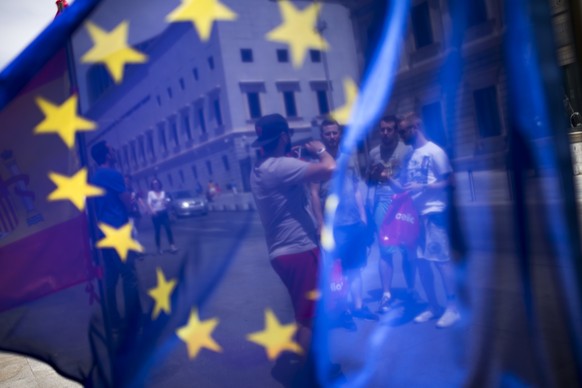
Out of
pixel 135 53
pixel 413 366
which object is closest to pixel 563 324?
pixel 413 366

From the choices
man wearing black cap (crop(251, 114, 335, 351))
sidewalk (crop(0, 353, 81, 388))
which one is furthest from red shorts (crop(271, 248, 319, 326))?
sidewalk (crop(0, 353, 81, 388))

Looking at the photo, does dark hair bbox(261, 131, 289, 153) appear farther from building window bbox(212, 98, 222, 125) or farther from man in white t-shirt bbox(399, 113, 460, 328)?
man in white t-shirt bbox(399, 113, 460, 328)

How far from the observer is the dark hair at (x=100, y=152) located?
1.64 metres

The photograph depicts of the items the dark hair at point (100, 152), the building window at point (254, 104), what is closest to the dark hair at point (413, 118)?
the building window at point (254, 104)

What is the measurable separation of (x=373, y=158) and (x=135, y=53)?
0.88 meters

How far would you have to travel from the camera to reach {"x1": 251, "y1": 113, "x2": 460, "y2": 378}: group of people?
4.64ft

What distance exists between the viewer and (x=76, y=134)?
1724 millimetres

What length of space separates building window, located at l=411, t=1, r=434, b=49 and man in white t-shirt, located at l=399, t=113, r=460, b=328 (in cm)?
22

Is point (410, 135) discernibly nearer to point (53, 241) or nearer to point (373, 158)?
point (373, 158)

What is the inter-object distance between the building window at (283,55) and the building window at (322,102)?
0.46ft

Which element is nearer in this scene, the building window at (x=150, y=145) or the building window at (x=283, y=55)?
the building window at (x=283, y=55)

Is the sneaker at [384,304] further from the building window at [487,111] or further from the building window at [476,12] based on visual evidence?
the building window at [476,12]

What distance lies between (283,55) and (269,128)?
227 millimetres

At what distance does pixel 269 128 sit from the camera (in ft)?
4.84
